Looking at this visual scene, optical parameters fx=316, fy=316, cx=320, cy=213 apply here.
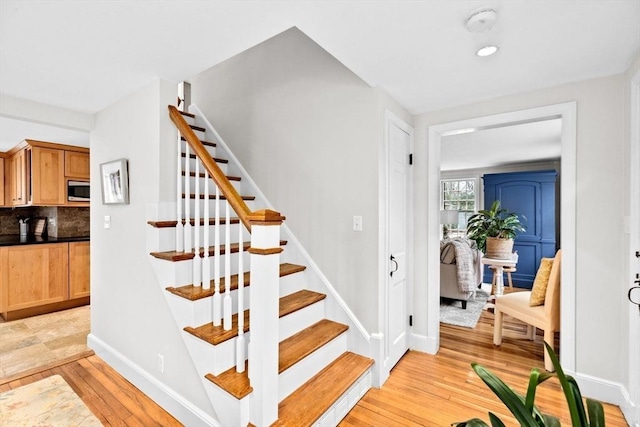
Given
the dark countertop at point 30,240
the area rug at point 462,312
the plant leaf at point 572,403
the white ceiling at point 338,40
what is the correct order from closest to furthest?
1. the plant leaf at point 572,403
2. the white ceiling at point 338,40
3. the area rug at point 462,312
4. the dark countertop at point 30,240

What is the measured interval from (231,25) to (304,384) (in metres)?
2.11

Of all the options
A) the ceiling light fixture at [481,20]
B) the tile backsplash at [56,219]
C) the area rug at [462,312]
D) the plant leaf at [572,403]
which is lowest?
the area rug at [462,312]

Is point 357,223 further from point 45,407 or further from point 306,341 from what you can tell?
point 45,407

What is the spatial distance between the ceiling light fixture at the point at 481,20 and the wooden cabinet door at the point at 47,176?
15.9ft

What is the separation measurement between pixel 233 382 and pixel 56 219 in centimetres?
432

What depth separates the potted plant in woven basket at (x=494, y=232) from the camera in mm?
4652

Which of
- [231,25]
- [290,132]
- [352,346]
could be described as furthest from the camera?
[290,132]

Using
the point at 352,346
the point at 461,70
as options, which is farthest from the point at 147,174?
the point at 461,70

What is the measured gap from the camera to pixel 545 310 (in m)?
2.60

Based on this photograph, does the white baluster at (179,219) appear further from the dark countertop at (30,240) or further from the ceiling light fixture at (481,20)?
the dark countertop at (30,240)

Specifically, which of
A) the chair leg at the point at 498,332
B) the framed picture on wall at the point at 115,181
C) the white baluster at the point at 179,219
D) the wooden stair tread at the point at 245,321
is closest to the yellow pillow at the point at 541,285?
the chair leg at the point at 498,332

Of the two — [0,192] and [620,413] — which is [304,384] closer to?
[620,413]

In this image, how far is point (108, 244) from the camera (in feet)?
8.66

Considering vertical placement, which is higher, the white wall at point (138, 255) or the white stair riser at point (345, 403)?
the white wall at point (138, 255)
